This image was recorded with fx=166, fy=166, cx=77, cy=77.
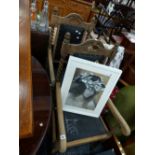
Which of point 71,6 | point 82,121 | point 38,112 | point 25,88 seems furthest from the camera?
point 71,6

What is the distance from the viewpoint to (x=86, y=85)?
992 mm

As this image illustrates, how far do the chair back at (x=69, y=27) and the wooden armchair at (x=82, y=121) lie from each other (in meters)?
0.29

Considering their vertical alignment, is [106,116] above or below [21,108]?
below

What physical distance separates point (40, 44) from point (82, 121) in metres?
0.67

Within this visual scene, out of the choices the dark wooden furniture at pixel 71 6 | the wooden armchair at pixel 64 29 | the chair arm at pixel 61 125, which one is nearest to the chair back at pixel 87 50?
the chair arm at pixel 61 125

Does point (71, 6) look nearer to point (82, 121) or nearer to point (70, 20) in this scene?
point (70, 20)

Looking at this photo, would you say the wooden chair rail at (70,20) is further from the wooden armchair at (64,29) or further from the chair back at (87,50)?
the chair back at (87,50)

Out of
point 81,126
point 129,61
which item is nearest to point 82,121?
point 81,126

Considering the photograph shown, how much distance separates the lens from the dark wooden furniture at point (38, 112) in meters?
0.62

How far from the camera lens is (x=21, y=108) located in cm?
43

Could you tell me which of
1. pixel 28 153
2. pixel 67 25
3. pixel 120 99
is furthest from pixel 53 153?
pixel 67 25

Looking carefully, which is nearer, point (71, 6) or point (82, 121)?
point (82, 121)
